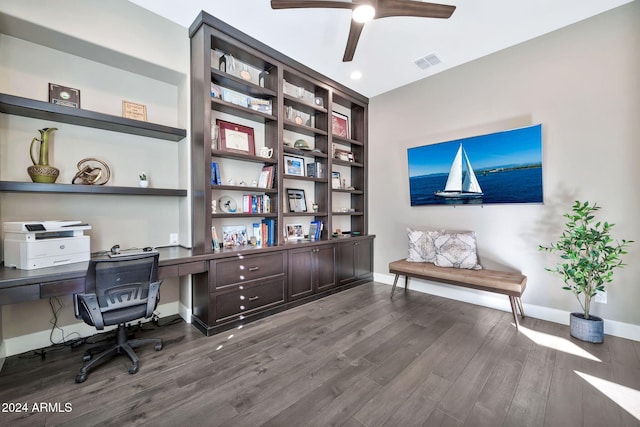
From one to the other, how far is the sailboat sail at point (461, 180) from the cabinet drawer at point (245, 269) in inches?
91.7

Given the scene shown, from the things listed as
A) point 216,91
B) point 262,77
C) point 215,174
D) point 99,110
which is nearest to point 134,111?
point 99,110

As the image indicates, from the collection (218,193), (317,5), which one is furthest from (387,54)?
(218,193)

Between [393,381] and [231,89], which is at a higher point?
[231,89]

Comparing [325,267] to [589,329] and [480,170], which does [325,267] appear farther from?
[589,329]

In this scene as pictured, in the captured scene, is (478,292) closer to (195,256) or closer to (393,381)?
(393,381)

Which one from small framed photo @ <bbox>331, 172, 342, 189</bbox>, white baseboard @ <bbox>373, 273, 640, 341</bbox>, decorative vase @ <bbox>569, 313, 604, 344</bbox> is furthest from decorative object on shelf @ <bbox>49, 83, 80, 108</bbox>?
decorative vase @ <bbox>569, 313, 604, 344</bbox>

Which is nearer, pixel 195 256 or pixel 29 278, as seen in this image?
pixel 29 278

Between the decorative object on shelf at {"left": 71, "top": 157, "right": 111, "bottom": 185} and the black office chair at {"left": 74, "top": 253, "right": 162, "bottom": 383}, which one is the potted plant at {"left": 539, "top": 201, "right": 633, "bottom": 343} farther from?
the decorative object on shelf at {"left": 71, "top": 157, "right": 111, "bottom": 185}

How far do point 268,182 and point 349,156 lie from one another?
167cm

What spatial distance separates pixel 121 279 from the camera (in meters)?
1.92

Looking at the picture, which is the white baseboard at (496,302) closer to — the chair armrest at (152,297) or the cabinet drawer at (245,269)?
the cabinet drawer at (245,269)

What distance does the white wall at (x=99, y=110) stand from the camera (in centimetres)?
Answer: 210

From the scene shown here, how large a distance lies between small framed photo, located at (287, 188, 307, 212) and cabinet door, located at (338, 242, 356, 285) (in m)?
0.79

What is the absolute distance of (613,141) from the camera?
2.47 m
